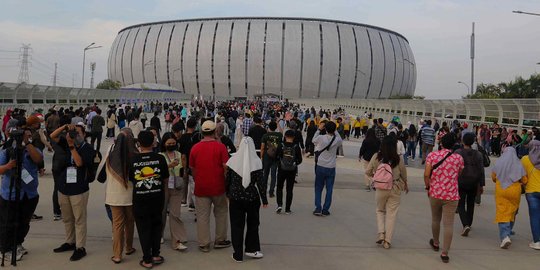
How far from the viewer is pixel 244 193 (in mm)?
5238

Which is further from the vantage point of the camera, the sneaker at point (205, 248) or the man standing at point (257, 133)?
the man standing at point (257, 133)

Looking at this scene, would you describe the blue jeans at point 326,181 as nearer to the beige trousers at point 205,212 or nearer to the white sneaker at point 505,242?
the beige trousers at point 205,212

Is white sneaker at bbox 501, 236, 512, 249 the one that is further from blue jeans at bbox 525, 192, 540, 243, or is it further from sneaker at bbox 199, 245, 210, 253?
sneaker at bbox 199, 245, 210, 253

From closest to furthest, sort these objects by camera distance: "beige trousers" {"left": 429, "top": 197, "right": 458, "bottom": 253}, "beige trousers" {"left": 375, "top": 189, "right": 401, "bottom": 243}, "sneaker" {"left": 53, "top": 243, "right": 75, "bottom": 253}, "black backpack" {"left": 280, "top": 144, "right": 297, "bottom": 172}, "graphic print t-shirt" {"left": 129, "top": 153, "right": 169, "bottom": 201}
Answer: "graphic print t-shirt" {"left": 129, "top": 153, "right": 169, "bottom": 201} → "sneaker" {"left": 53, "top": 243, "right": 75, "bottom": 253} → "beige trousers" {"left": 429, "top": 197, "right": 458, "bottom": 253} → "beige trousers" {"left": 375, "top": 189, "right": 401, "bottom": 243} → "black backpack" {"left": 280, "top": 144, "right": 297, "bottom": 172}

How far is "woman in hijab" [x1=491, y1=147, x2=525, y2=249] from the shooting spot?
5977 millimetres

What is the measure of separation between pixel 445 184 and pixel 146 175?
3565 mm

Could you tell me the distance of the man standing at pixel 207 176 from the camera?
5410mm

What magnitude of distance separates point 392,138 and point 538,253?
7.95ft

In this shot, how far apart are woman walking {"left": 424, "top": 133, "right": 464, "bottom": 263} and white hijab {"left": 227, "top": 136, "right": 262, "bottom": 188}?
222cm

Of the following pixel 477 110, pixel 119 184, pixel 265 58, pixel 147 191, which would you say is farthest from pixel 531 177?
pixel 265 58

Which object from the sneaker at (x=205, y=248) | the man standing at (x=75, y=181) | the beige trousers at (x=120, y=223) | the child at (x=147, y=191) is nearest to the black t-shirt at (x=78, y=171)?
the man standing at (x=75, y=181)

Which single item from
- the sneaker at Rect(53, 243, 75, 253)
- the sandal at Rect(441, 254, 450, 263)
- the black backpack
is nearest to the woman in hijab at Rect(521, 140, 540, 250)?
the sandal at Rect(441, 254, 450, 263)

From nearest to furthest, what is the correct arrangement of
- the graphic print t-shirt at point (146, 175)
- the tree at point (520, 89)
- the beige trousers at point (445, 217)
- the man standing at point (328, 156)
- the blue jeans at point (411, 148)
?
1. the graphic print t-shirt at point (146, 175)
2. the beige trousers at point (445, 217)
3. the man standing at point (328, 156)
4. the blue jeans at point (411, 148)
5. the tree at point (520, 89)

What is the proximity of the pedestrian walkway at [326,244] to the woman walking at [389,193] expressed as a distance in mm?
227
